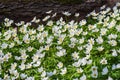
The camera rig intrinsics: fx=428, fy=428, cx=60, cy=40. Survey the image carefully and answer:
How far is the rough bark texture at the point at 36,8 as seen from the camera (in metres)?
9.88

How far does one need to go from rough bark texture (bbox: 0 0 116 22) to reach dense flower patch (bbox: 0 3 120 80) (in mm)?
1053

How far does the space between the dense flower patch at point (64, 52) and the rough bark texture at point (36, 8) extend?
105cm

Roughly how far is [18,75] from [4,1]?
4237 mm

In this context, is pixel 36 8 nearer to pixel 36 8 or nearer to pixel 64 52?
pixel 36 8

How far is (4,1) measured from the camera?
34.8 feet

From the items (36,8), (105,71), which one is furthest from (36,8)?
(105,71)

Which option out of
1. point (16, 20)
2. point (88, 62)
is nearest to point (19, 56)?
point (88, 62)

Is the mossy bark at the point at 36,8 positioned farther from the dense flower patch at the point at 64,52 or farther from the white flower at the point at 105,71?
the white flower at the point at 105,71

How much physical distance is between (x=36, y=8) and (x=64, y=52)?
3.24 m

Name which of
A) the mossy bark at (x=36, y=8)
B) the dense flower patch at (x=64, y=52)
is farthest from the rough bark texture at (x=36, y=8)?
the dense flower patch at (x=64, y=52)

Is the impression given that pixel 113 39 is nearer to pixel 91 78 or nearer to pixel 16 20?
pixel 91 78

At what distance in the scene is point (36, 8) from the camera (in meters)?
10.1

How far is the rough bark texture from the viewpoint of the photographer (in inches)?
389

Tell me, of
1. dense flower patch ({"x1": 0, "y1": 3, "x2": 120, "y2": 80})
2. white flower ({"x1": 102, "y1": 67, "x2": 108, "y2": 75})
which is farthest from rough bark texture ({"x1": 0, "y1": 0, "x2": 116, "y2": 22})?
white flower ({"x1": 102, "y1": 67, "x2": 108, "y2": 75})
